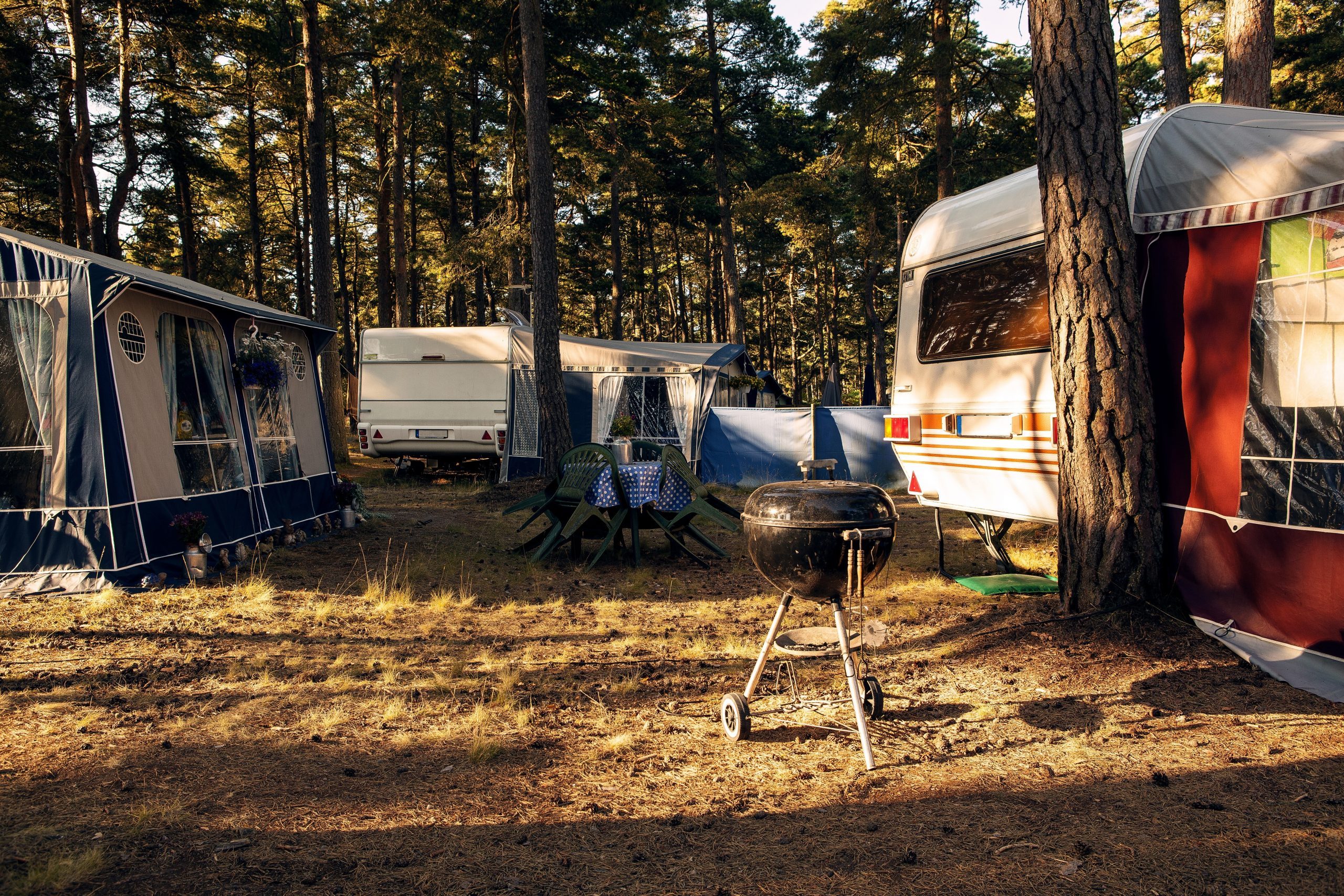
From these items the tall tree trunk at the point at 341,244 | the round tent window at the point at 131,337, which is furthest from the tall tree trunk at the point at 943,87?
the tall tree trunk at the point at 341,244

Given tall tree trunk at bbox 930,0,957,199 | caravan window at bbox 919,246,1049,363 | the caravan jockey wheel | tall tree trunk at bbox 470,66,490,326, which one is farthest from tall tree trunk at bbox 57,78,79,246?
the caravan jockey wheel

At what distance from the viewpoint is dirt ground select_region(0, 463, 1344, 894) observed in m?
2.49

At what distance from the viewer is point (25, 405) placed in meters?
6.30

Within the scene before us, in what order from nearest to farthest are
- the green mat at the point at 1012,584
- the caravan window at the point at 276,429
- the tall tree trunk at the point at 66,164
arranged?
the green mat at the point at 1012,584 < the caravan window at the point at 276,429 < the tall tree trunk at the point at 66,164

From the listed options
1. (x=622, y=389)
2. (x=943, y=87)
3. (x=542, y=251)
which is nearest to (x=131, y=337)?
(x=542, y=251)

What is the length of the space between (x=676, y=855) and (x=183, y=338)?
22.2ft

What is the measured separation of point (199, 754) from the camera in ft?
11.3

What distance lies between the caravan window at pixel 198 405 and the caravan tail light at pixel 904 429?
5.70 m

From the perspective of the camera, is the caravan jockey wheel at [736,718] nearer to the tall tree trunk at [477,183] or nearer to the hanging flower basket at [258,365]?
the hanging flower basket at [258,365]

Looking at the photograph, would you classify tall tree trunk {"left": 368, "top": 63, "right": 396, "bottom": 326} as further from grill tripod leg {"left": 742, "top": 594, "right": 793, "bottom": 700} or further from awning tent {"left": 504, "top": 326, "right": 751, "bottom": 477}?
grill tripod leg {"left": 742, "top": 594, "right": 793, "bottom": 700}

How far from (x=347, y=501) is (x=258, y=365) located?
2002mm

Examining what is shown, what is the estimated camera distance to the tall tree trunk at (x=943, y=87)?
1219 centimetres

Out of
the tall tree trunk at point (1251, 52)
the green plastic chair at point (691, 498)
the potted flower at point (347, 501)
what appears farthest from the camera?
the potted flower at point (347, 501)

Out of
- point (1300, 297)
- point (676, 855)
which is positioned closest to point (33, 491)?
point (676, 855)
